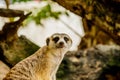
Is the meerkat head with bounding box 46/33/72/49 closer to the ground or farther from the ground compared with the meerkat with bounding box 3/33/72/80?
farther from the ground

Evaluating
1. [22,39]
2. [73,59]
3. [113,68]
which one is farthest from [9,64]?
[113,68]

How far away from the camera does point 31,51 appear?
3.06 m

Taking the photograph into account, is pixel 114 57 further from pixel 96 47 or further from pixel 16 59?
pixel 16 59

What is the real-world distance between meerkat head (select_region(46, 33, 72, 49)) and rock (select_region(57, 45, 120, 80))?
1.07m

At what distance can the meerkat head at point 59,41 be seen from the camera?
2191 mm

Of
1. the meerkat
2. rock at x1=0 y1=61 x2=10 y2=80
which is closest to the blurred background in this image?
rock at x1=0 y1=61 x2=10 y2=80

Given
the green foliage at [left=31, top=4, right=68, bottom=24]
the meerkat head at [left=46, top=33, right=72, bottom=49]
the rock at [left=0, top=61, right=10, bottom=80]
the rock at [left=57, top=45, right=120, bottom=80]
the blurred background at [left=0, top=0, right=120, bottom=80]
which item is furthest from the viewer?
the green foliage at [left=31, top=4, right=68, bottom=24]

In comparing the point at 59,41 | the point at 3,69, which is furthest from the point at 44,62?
the point at 3,69

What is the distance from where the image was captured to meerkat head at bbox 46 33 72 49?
2191 millimetres

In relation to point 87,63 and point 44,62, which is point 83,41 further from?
point 44,62

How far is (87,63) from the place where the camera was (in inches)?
136

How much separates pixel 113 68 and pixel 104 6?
2.47 ft

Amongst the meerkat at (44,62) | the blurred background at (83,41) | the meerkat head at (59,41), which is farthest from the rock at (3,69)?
the meerkat head at (59,41)

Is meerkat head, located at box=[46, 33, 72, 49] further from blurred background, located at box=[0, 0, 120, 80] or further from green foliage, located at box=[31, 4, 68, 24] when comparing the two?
green foliage, located at box=[31, 4, 68, 24]
